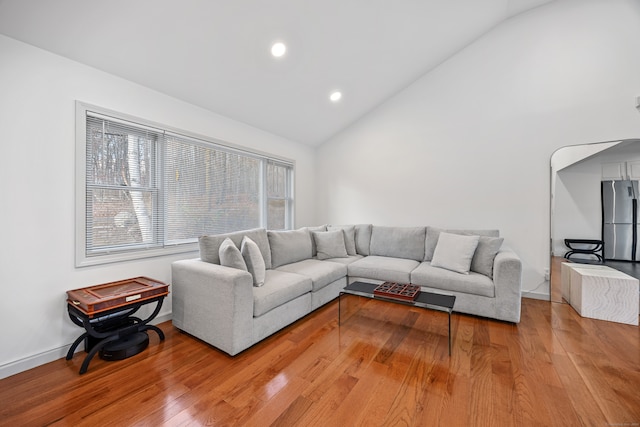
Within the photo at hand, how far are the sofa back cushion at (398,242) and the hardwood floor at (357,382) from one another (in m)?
1.28

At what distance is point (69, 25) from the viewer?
6.03ft

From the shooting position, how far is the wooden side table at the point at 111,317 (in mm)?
1857

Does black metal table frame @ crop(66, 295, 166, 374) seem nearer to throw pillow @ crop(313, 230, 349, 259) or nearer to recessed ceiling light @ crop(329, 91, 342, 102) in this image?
throw pillow @ crop(313, 230, 349, 259)

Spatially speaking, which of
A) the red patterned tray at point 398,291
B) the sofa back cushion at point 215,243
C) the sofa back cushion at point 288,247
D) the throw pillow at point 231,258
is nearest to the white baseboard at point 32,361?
the sofa back cushion at point 215,243

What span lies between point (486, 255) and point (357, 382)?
6.87 feet

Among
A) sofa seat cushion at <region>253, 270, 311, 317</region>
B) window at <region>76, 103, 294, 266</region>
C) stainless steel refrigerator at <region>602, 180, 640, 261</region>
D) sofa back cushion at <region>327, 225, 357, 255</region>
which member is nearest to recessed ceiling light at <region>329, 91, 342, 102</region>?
window at <region>76, 103, 294, 266</region>

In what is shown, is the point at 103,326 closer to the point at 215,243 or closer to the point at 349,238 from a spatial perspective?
the point at 215,243

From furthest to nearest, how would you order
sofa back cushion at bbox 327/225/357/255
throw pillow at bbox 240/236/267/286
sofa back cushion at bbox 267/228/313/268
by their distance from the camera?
sofa back cushion at bbox 327/225/357/255 < sofa back cushion at bbox 267/228/313/268 < throw pillow at bbox 240/236/267/286

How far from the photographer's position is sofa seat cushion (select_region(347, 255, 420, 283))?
10.0 ft

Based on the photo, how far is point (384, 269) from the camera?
3.17 metres

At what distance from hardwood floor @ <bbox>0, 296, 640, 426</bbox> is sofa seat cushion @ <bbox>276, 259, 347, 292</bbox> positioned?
54 cm

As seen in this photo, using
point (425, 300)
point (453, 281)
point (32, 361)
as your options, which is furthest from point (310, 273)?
point (32, 361)

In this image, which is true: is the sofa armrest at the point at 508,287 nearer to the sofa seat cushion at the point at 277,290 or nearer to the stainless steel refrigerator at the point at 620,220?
the stainless steel refrigerator at the point at 620,220

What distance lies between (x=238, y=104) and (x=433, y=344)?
3251 millimetres
